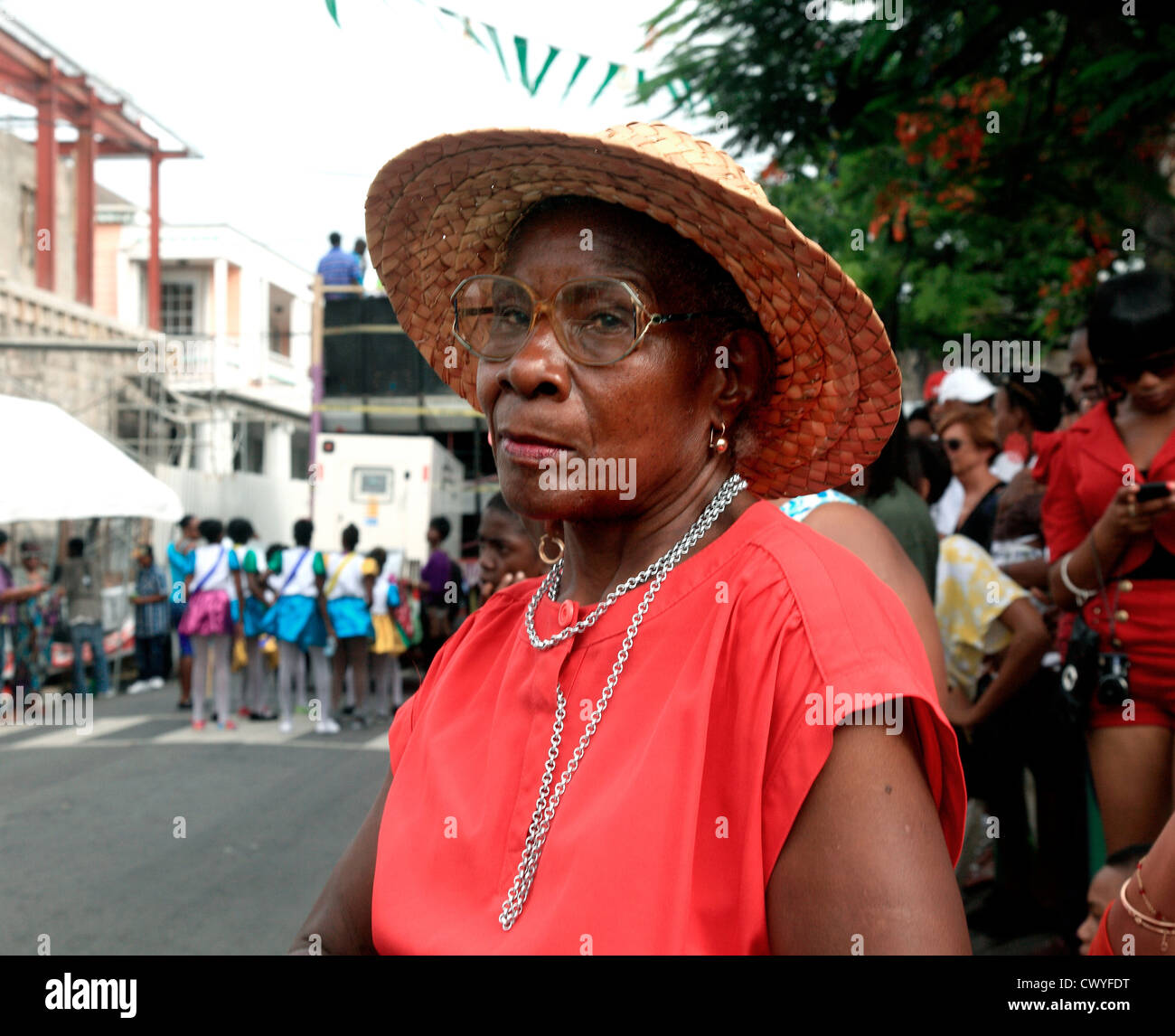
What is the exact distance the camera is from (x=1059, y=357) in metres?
15.4

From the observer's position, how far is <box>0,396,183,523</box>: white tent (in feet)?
21.2

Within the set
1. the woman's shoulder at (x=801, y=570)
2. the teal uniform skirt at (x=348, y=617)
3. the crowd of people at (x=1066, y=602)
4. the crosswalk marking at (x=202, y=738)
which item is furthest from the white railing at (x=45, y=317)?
the woman's shoulder at (x=801, y=570)

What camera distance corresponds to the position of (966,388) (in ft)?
17.1

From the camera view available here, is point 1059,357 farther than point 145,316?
No

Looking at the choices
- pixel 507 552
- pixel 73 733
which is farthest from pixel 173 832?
pixel 73 733

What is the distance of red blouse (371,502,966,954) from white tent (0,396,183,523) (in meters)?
4.18

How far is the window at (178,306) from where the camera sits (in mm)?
33688

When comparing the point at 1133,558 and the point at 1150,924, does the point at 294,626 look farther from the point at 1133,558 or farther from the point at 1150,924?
the point at 1150,924

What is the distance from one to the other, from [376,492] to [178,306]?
23.9m

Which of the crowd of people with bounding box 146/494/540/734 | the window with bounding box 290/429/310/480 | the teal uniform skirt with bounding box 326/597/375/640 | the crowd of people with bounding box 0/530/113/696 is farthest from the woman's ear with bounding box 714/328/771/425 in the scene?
the window with bounding box 290/429/310/480

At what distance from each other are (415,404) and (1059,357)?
28.9 feet

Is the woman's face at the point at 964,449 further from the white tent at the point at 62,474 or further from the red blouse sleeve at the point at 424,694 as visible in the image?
the white tent at the point at 62,474
